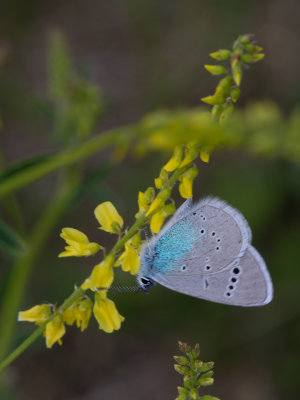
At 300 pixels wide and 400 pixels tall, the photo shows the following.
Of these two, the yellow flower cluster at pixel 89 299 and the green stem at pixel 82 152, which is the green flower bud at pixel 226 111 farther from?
the yellow flower cluster at pixel 89 299

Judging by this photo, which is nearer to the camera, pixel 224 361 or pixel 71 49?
pixel 224 361

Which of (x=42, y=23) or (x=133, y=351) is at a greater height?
(x=42, y=23)

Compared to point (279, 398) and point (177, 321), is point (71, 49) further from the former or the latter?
point (279, 398)

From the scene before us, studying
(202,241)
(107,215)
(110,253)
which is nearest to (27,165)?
(107,215)

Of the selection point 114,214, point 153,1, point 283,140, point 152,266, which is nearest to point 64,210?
point 152,266

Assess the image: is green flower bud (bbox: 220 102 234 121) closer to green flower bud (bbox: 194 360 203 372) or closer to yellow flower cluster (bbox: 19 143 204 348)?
yellow flower cluster (bbox: 19 143 204 348)

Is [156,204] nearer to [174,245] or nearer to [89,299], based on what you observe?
[89,299]

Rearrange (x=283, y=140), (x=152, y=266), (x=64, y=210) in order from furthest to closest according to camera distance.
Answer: (x=64, y=210) → (x=152, y=266) → (x=283, y=140)
